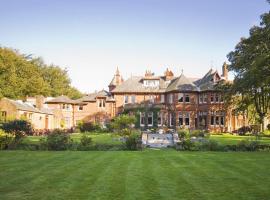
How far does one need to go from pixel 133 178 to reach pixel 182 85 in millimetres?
40016

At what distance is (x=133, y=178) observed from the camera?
11.8 meters

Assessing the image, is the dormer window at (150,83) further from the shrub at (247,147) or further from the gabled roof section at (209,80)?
the shrub at (247,147)

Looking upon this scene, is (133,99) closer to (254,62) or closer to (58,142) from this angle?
(254,62)

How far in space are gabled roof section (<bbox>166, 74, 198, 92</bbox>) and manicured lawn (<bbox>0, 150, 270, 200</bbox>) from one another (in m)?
33.7

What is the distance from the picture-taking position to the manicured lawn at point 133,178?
959 centimetres

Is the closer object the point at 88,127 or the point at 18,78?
the point at 88,127

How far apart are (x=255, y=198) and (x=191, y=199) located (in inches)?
74.2

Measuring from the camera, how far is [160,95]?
5303 centimetres

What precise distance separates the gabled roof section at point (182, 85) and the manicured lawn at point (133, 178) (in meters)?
33.7

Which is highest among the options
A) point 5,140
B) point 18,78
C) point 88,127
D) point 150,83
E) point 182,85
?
point 18,78

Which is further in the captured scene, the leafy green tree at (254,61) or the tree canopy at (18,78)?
the tree canopy at (18,78)

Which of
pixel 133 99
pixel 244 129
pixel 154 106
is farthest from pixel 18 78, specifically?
pixel 244 129

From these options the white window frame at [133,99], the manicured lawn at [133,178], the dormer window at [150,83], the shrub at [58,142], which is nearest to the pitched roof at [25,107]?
the white window frame at [133,99]

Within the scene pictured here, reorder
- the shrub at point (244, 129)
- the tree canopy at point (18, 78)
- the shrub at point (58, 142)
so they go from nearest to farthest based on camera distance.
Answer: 1. the shrub at point (58, 142)
2. the shrub at point (244, 129)
3. the tree canopy at point (18, 78)
